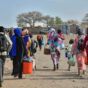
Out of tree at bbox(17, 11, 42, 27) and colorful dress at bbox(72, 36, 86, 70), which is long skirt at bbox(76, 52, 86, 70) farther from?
tree at bbox(17, 11, 42, 27)

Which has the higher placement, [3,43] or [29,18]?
[29,18]

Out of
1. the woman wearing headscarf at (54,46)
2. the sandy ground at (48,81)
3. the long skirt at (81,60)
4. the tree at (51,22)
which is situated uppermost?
the tree at (51,22)

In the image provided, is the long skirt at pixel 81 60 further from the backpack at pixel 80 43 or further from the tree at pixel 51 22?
the tree at pixel 51 22

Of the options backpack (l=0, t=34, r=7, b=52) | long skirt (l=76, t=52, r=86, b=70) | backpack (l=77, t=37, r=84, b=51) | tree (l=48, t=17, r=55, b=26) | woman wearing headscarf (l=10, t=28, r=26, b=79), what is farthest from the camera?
tree (l=48, t=17, r=55, b=26)

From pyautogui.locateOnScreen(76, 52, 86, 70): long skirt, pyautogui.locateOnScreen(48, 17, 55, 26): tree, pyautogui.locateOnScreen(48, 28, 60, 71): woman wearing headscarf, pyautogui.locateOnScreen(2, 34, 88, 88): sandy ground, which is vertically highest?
pyautogui.locateOnScreen(48, 17, 55, 26): tree

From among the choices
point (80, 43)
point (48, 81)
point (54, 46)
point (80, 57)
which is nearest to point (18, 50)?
point (48, 81)

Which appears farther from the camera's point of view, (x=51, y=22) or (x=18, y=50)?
(x=51, y=22)

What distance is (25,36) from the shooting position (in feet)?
64.5

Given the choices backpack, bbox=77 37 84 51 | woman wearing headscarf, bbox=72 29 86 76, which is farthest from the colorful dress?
backpack, bbox=77 37 84 51

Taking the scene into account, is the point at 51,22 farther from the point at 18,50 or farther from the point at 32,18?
the point at 18,50

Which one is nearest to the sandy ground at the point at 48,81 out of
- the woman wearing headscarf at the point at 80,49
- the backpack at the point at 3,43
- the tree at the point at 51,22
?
the woman wearing headscarf at the point at 80,49

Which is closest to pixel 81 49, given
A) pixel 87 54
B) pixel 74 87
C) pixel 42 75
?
pixel 87 54

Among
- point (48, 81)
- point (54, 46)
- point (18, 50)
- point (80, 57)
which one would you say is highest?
point (54, 46)

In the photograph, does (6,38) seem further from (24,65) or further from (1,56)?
(24,65)
